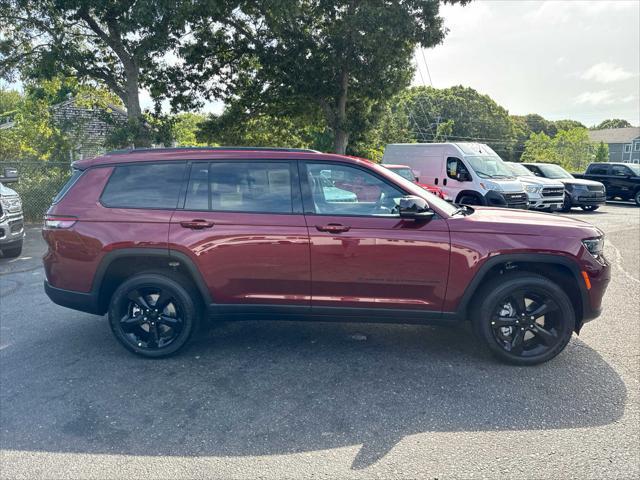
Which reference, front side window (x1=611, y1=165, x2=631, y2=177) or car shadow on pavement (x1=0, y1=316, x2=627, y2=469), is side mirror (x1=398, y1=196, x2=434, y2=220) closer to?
car shadow on pavement (x1=0, y1=316, x2=627, y2=469)

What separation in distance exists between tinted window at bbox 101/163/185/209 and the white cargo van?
9556mm

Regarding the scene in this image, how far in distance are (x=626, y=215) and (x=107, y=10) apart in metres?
17.4

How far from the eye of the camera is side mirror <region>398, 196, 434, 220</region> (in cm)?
348

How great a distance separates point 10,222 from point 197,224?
5.52 metres

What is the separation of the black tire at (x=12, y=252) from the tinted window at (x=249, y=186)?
230 inches

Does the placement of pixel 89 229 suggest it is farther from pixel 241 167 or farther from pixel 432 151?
pixel 432 151

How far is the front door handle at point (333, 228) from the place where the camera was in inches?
142

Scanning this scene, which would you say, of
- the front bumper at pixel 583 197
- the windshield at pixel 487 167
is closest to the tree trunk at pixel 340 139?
the windshield at pixel 487 167

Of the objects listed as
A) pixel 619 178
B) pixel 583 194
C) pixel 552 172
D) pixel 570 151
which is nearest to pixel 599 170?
pixel 619 178

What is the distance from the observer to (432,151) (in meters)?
13.3

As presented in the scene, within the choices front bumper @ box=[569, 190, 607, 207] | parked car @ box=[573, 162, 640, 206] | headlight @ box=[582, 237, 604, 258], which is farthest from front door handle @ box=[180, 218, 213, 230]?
parked car @ box=[573, 162, 640, 206]

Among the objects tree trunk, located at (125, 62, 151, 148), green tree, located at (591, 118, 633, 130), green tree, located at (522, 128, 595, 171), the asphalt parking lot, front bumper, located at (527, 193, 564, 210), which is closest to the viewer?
the asphalt parking lot

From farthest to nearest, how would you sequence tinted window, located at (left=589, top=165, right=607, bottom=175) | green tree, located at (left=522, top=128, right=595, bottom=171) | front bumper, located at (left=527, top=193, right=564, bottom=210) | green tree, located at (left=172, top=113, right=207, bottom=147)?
1. green tree, located at (left=522, top=128, right=595, bottom=171)
2. tinted window, located at (left=589, top=165, right=607, bottom=175)
3. green tree, located at (left=172, top=113, right=207, bottom=147)
4. front bumper, located at (left=527, top=193, right=564, bottom=210)

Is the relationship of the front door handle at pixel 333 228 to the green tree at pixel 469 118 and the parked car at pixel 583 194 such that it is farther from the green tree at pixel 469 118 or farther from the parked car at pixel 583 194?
the green tree at pixel 469 118
